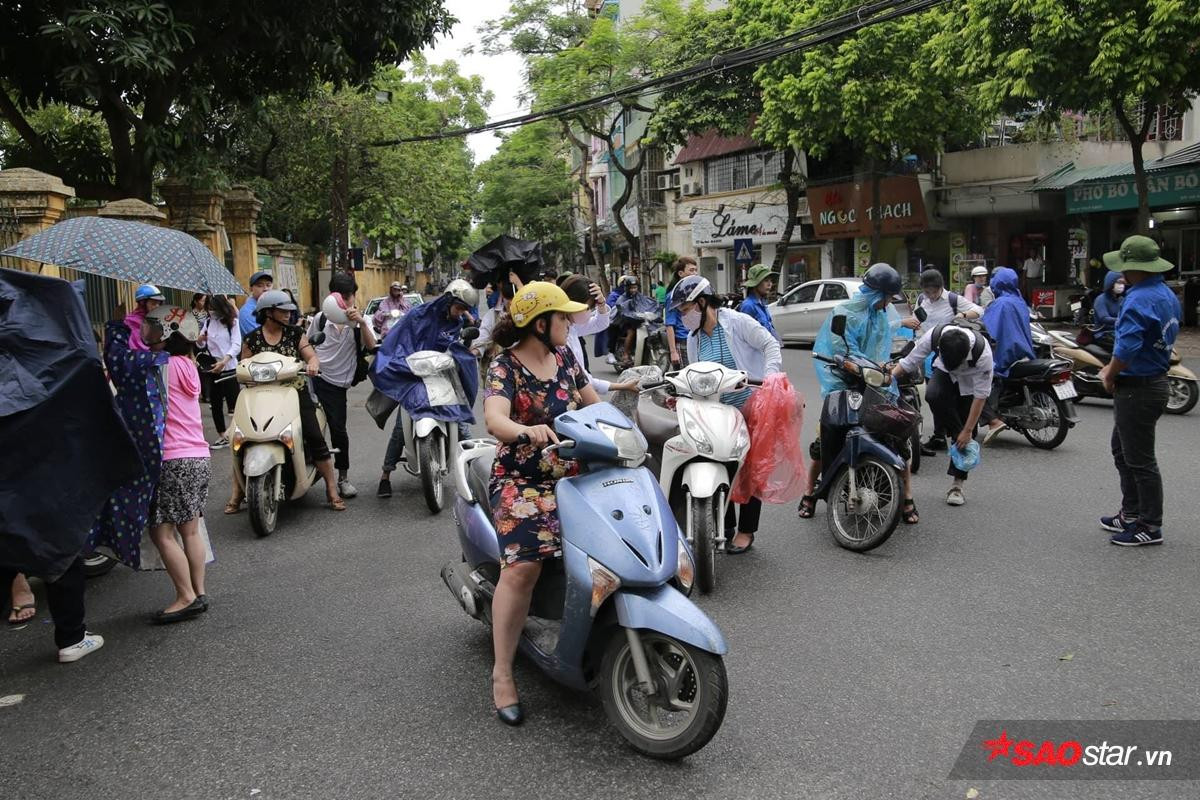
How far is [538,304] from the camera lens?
3570 mm

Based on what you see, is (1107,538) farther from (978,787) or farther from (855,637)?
(978,787)

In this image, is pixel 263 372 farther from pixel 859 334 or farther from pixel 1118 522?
pixel 1118 522

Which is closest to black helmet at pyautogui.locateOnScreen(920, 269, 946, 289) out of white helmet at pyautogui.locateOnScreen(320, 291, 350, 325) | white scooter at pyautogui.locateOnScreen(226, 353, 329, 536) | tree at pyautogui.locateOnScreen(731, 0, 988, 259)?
white helmet at pyautogui.locateOnScreen(320, 291, 350, 325)

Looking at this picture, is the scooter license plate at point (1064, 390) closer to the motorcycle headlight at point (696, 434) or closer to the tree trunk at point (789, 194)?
the motorcycle headlight at point (696, 434)

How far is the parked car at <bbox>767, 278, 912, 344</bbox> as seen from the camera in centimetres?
2014

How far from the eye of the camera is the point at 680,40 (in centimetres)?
2764

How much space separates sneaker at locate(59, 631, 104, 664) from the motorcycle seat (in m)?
2.90

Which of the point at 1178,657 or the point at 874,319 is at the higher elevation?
the point at 874,319

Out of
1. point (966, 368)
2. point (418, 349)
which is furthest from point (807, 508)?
point (418, 349)

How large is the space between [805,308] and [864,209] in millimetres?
9015

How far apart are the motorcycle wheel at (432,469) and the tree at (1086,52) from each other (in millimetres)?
13014

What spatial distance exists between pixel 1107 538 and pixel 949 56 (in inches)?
576

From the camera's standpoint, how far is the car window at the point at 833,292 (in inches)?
784

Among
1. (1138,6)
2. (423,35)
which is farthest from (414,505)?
(1138,6)
